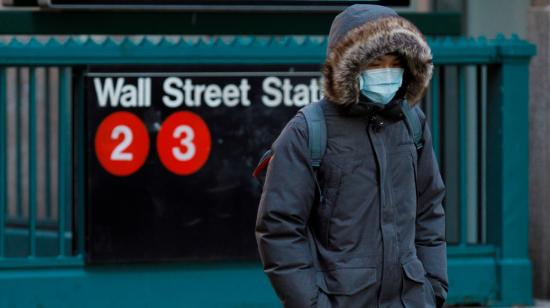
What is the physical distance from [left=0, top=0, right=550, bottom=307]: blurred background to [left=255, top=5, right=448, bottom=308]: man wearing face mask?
9.59ft

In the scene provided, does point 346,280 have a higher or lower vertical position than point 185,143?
lower

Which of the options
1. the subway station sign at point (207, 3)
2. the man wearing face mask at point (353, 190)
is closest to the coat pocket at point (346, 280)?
the man wearing face mask at point (353, 190)

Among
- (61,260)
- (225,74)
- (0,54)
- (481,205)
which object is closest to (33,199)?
(61,260)

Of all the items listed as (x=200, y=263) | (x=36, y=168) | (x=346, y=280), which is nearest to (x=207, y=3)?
(x=36, y=168)

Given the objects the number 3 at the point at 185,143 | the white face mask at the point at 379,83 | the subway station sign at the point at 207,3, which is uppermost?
the subway station sign at the point at 207,3

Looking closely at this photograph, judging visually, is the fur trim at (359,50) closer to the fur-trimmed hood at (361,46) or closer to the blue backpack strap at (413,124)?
the fur-trimmed hood at (361,46)

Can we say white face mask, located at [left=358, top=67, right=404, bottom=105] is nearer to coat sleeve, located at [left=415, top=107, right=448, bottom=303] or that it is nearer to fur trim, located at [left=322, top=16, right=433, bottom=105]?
fur trim, located at [left=322, top=16, right=433, bottom=105]

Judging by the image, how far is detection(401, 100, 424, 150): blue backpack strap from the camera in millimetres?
3931

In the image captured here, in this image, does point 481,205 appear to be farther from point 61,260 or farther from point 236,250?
point 61,260

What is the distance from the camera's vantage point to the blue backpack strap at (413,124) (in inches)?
155

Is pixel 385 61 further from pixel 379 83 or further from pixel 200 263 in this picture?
pixel 200 263

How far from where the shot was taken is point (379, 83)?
378 cm

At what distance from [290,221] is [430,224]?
0.56 metres

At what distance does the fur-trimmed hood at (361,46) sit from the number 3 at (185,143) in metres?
2.90
